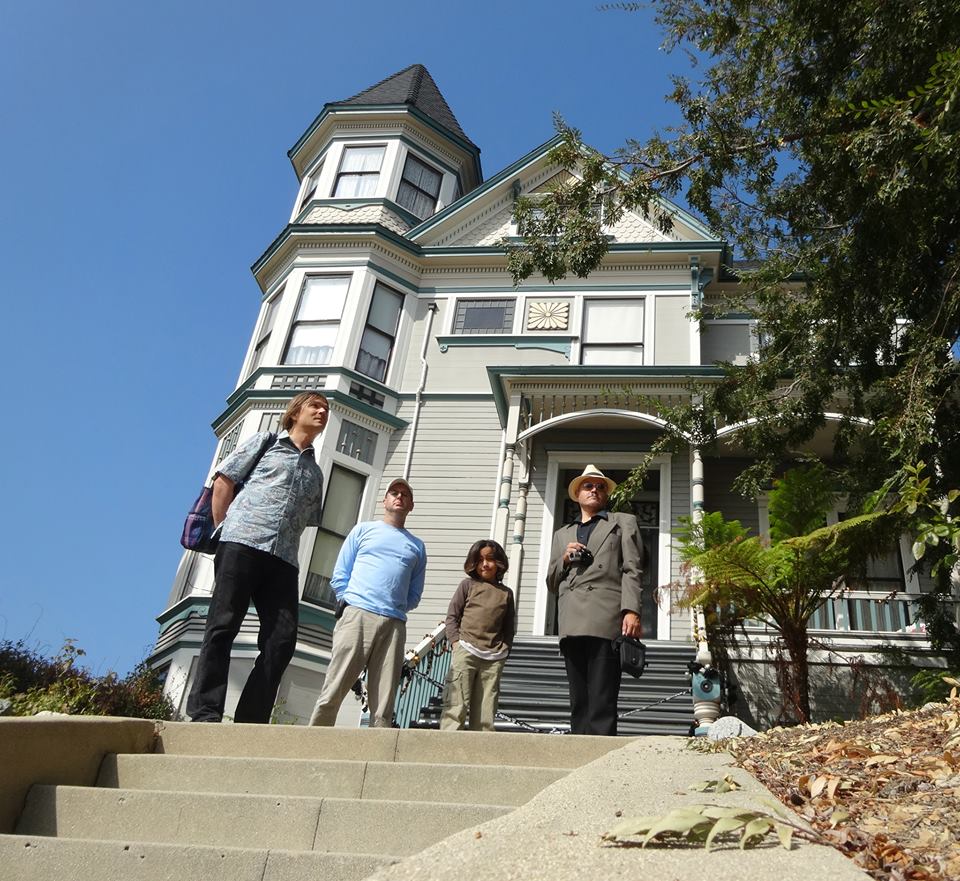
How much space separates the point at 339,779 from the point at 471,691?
7.79 feet

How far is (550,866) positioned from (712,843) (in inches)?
17.8

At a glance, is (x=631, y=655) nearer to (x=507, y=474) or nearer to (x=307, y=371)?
(x=507, y=474)

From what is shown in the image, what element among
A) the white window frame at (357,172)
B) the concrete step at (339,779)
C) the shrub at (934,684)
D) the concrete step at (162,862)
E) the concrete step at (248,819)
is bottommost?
the concrete step at (162,862)

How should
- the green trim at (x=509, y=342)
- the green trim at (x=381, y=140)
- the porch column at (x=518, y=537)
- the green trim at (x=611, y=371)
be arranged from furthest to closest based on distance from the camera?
the green trim at (x=381, y=140) < the green trim at (x=509, y=342) < the green trim at (x=611, y=371) < the porch column at (x=518, y=537)

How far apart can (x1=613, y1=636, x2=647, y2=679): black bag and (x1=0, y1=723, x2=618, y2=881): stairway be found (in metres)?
1.07

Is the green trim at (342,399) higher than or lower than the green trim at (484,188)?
lower

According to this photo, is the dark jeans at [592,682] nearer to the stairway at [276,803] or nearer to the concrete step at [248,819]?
the stairway at [276,803]

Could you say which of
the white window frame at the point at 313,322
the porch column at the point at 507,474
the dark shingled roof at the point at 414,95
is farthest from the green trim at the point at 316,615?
the dark shingled roof at the point at 414,95

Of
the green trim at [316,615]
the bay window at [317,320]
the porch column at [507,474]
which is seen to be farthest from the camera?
the bay window at [317,320]

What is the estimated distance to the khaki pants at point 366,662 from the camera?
5.45 m

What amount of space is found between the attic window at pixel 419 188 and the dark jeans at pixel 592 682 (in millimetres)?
14815

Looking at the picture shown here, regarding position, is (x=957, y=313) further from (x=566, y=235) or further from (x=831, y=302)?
(x=566, y=235)

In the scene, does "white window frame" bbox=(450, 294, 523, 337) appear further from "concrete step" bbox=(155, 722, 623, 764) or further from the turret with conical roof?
"concrete step" bbox=(155, 722, 623, 764)

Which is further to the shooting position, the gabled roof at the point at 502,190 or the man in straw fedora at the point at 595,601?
the gabled roof at the point at 502,190
